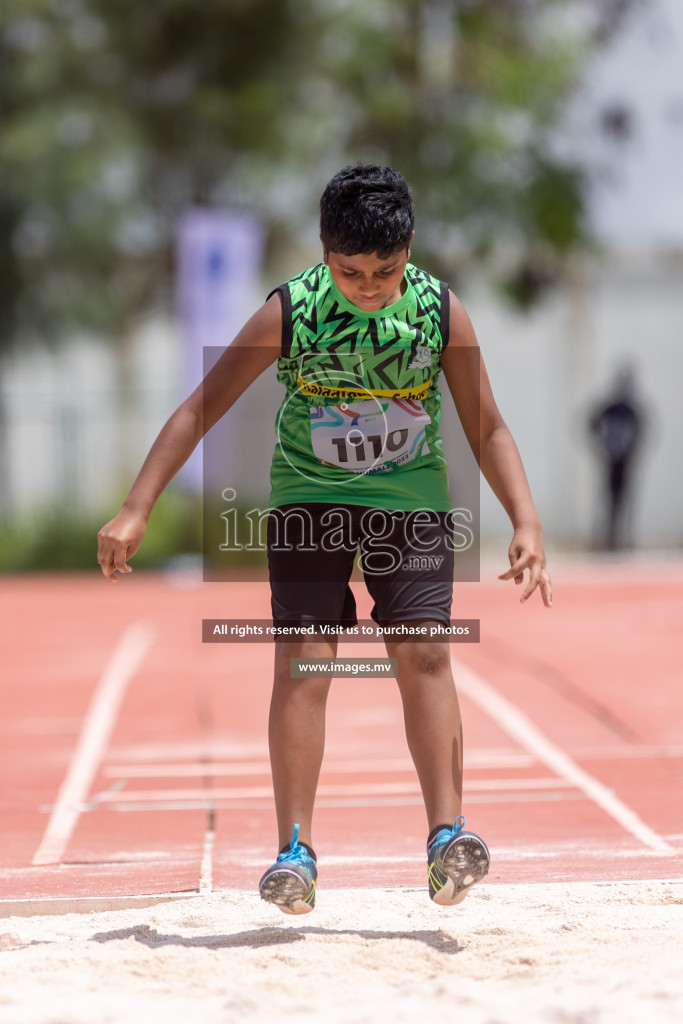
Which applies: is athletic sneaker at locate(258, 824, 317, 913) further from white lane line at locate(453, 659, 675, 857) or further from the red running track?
white lane line at locate(453, 659, 675, 857)

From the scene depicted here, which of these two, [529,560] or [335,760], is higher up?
[529,560]

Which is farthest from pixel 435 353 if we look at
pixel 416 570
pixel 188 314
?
pixel 188 314

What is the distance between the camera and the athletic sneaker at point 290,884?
3.27 meters

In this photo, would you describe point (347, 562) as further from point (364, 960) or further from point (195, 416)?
point (364, 960)

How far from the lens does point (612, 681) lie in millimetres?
8312

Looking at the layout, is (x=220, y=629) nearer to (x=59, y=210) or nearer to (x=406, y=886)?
(x=406, y=886)

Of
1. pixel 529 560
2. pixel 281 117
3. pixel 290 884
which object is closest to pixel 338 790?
pixel 290 884

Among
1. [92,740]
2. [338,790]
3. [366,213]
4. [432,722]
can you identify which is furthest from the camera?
[92,740]

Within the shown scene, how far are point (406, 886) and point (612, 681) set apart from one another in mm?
4575

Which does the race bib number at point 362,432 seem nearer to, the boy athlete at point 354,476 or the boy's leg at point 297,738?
the boy athlete at point 354,476

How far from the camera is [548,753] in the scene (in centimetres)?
637

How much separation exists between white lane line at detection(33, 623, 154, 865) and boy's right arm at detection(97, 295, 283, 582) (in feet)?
5.38

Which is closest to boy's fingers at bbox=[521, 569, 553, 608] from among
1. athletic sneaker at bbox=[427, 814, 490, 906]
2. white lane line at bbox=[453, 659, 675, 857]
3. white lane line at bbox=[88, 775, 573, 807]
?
athletic sneaker at bbox=[427, 814, 490, 906]

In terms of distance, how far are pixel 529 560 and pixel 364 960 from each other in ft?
3.35
